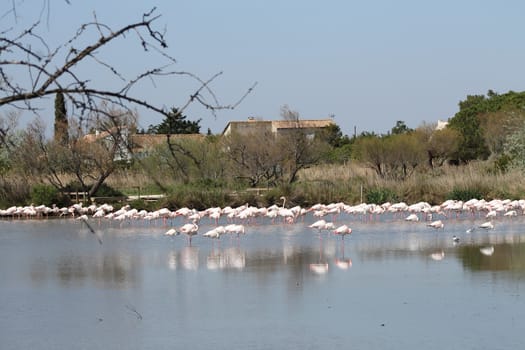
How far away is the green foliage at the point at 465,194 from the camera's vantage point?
31.0m

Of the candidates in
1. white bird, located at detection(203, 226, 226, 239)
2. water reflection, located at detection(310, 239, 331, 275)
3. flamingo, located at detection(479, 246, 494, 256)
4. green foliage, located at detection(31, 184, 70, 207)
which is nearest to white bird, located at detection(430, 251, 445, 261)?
flamingo, located at detection(479, 246, 494, 256)

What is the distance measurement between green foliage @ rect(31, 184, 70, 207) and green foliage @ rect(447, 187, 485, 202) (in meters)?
13.7

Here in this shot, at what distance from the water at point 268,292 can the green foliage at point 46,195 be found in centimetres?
906

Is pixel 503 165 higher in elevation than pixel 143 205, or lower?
higher

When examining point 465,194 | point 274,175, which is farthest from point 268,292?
point 274,175

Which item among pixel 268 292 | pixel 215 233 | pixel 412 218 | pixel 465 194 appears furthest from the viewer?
pixel 465 194

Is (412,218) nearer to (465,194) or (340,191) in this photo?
(465,194)

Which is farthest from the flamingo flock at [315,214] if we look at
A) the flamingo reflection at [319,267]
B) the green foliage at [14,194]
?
the flamingo reflection at [319,267]

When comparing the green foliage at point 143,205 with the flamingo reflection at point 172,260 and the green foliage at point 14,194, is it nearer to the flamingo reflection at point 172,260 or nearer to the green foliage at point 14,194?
the green foliage at point 14,194

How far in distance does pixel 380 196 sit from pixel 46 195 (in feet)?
38.1

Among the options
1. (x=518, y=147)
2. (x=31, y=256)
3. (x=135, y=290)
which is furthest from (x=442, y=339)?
(x=518, y=147)

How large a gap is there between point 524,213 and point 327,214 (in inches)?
235

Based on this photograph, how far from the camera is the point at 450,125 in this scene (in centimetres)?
6012

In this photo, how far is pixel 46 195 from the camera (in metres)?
30.7
